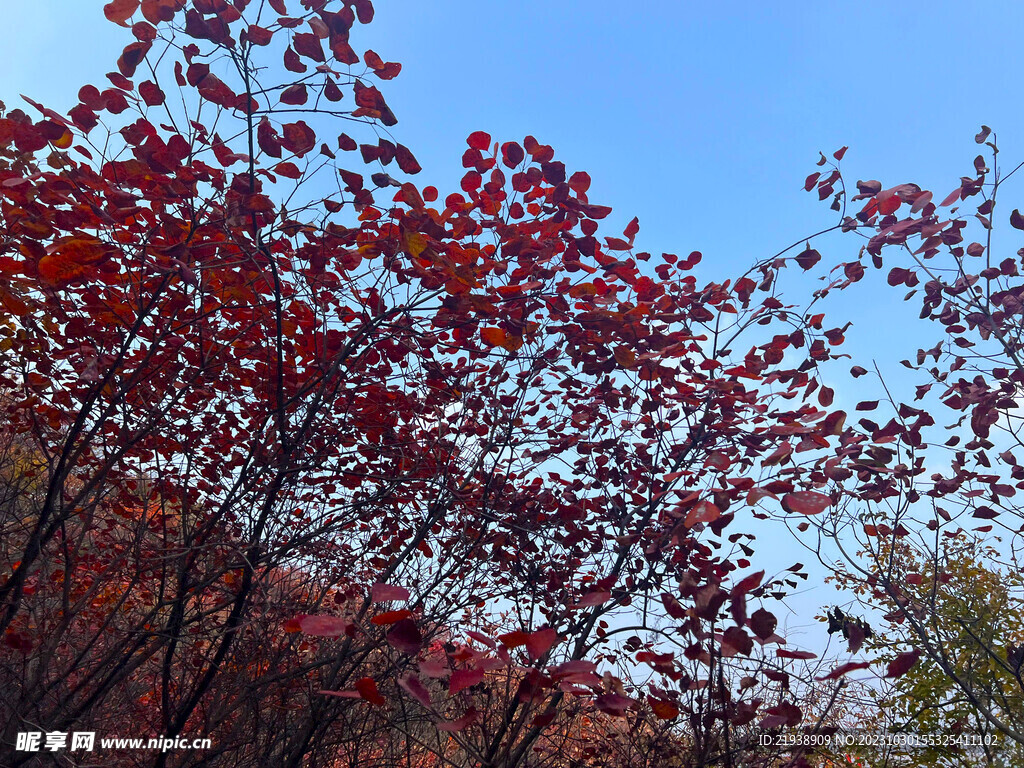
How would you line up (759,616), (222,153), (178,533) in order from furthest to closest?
(178,533) < (222,153) < (759,616)

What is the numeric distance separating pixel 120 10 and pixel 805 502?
250 cm

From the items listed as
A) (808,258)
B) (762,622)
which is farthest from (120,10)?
(808,258)

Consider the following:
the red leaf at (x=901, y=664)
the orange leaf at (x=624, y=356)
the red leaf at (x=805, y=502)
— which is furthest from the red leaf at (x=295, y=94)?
the red leaf at (x=901, y=664)

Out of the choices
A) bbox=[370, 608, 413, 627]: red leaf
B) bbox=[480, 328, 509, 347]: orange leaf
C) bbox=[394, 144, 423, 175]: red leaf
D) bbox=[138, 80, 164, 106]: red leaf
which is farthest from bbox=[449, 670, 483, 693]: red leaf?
bbox=[138, 80, 164, 106]: red leaf

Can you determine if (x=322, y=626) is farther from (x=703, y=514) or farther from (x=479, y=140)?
(x=479, y=140)

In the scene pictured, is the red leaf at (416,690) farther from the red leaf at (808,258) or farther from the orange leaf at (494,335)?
the red leaf at (808,258)

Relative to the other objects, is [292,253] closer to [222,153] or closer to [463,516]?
[222,153]

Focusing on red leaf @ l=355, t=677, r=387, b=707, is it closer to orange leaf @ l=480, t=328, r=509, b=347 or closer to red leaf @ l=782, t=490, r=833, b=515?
red leaf @ l=782, t=490, r=833, b=515

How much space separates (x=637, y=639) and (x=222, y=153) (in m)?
3.08

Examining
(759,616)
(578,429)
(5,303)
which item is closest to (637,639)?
(578,429)

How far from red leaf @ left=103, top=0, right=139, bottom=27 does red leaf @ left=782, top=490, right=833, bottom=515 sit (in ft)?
8.03

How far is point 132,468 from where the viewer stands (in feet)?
12.6

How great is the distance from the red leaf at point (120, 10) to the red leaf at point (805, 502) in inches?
96.4

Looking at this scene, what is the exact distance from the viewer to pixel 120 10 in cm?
223
